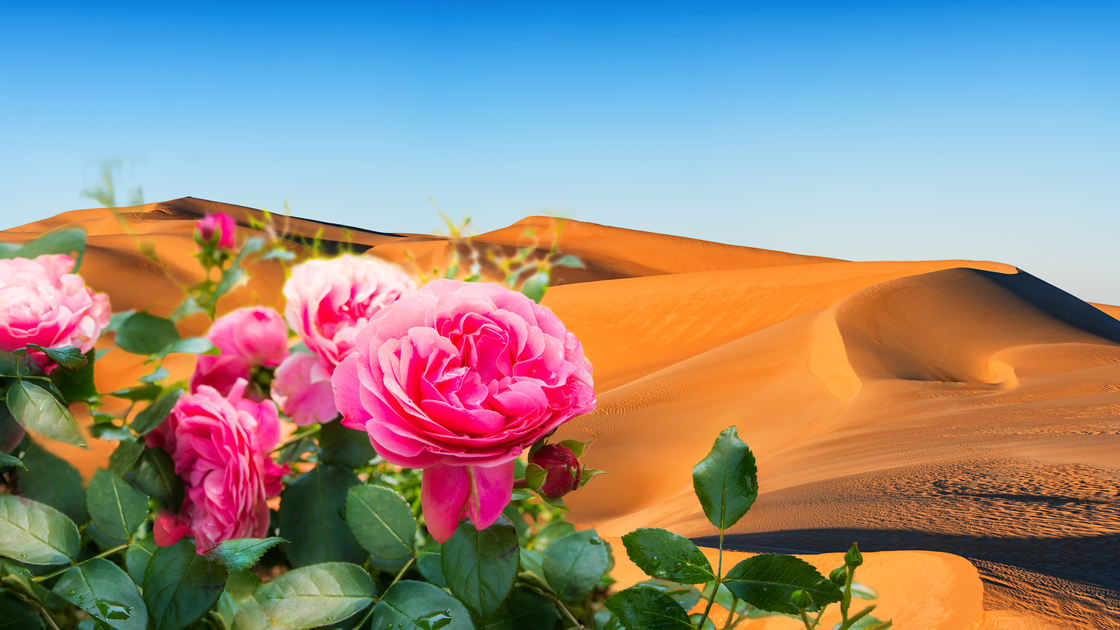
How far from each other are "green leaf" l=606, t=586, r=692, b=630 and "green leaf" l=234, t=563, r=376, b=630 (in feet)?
0.84

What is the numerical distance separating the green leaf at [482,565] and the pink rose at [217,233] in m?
0.61

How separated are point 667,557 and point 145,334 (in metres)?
0.69

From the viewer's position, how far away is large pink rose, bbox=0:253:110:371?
0.81 meters

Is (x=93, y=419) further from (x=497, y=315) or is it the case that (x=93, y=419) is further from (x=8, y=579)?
(x=497, y=315)

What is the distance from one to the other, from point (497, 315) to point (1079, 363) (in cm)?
868

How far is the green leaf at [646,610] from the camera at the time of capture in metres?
0.59

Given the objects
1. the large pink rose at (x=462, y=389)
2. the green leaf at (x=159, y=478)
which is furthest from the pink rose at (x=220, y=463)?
the large pink rose at (x=462, y=389)

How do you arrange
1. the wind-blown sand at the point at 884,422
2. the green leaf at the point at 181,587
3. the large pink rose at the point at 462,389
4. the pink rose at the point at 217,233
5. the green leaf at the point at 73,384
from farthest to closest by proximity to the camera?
the wind-blown sand at the point at 884,422 → the pink rose at the point at 217,233 → the green leaf at the point at 73,384 → the green leaf at the point at 181,587 → the large pink rose at the point at 462,389

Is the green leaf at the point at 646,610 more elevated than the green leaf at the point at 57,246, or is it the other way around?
the green leaf at the point at 57,246

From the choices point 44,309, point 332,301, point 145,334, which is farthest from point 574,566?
point 44,309

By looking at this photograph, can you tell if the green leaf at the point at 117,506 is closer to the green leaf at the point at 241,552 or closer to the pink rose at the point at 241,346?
the pink rose at the point at 241,346

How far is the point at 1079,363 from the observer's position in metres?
7.17

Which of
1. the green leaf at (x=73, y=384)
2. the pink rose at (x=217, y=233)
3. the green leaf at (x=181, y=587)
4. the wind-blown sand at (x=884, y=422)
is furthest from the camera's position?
the wind-blown sand at (x=884, y=422)

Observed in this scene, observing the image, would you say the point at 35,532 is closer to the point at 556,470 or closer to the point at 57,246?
the point at 57,246
